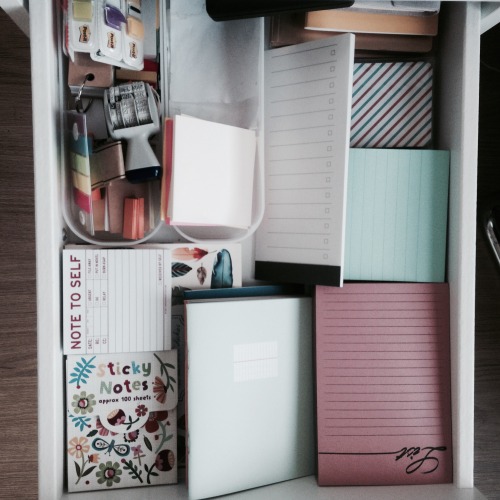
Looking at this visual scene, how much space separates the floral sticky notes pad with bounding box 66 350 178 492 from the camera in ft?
2.79

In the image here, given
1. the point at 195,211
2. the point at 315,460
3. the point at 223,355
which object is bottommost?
the point at 315,460

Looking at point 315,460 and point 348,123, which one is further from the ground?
point 348,123

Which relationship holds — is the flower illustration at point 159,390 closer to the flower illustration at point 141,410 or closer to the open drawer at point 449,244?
the flower illustration at point 141,410

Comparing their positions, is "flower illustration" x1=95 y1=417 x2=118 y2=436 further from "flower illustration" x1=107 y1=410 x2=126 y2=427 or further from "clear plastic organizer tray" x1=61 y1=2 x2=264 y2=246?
"clear plastic organizer tray" x1=61 y1=2 x2=264 y2=246

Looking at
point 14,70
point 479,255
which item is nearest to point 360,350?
point 479,255

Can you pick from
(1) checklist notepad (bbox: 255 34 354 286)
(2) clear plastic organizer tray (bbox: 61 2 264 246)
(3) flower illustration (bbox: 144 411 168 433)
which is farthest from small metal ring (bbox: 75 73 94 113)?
(3) flower illustration (bbox: 144 411 168 433)

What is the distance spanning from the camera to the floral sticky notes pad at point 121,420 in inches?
33.5

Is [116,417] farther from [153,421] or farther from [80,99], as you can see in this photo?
[80,99]

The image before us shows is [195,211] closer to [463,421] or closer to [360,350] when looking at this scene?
[360,350]

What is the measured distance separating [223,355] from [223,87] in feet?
1.36

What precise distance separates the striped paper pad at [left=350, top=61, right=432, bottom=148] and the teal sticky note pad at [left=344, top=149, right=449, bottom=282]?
43 mm

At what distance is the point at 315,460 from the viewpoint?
2.94 feet

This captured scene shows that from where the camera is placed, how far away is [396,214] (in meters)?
0.88

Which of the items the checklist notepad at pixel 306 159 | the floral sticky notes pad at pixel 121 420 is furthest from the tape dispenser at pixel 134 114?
the floral sticky notes pad at pixel 121 420
